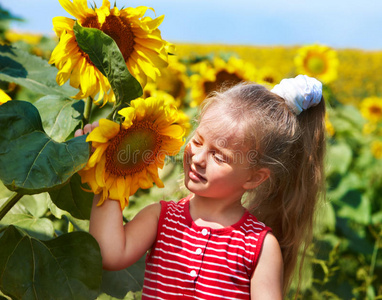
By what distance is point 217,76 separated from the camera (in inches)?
120

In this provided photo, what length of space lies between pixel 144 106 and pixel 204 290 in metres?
0.43

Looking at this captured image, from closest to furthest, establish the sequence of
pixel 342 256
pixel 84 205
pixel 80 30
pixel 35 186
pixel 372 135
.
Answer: pixel 35 186, pixel 80 30, pixel 84 205, pixel 342 256, pixel 372 135

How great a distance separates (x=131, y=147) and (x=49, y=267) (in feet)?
0.97

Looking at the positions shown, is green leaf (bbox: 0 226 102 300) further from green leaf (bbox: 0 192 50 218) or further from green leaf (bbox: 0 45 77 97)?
green leaf (bbox: 0 45 77 97)

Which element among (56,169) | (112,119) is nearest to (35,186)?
(56,169)

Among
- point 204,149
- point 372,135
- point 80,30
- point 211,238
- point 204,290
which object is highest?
point 372,135

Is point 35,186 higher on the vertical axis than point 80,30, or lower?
lower

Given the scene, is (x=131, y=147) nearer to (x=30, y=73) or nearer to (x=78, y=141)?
(x=78, y=141)

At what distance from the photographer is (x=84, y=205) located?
1.17 metres

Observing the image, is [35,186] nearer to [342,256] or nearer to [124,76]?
[124,76]

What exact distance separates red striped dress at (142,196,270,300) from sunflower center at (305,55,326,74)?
2.81 meters

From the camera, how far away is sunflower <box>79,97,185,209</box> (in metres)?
1.01

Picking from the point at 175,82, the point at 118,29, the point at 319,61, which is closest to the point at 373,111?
the point at 319,61

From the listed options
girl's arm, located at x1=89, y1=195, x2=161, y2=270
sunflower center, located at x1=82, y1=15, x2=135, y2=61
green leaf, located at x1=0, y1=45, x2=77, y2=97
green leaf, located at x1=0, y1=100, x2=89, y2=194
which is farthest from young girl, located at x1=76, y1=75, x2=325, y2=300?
green leaf, located at x1=0, y1=45, x2=77, y2=97
